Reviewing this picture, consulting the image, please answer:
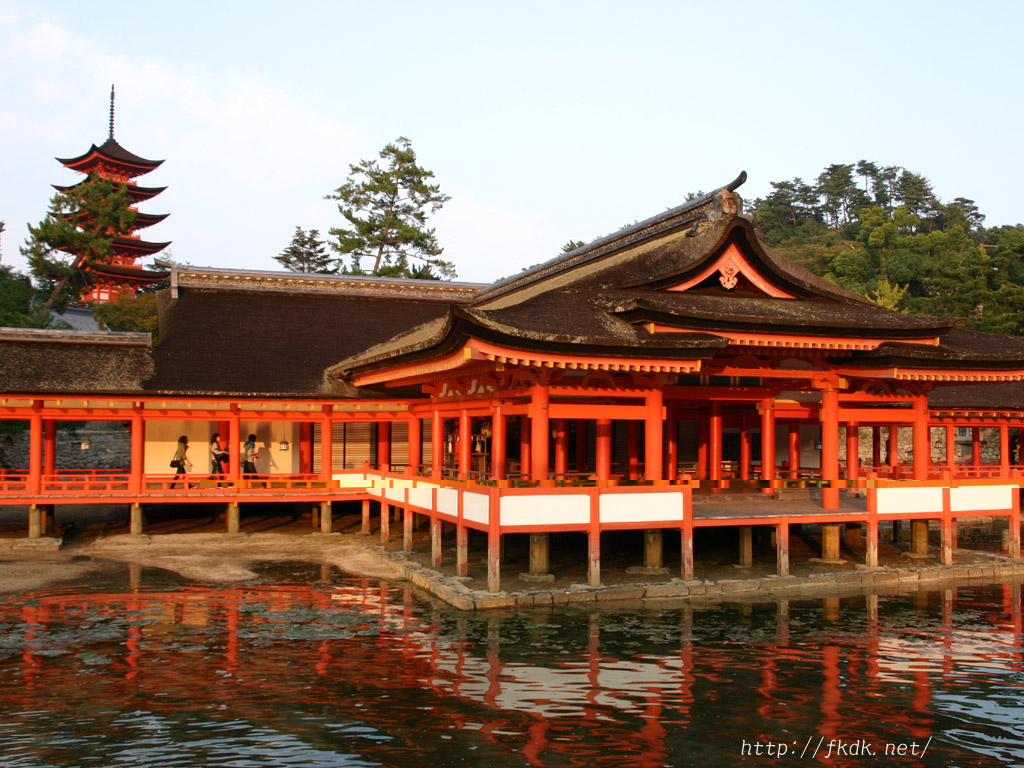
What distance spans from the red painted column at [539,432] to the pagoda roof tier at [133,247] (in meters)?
44.5

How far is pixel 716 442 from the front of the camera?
20.9 meters

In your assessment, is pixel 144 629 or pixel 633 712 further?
pixel 144 629

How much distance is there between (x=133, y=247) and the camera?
54094 millimetres

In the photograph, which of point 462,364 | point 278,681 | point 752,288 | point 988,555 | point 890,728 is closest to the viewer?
point 890,728

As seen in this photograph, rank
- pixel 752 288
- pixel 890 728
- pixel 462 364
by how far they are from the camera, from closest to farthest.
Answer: pixel 890 728 < pixel 462 364 < pixel 752 288

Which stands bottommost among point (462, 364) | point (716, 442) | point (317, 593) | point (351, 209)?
point (317, 593)

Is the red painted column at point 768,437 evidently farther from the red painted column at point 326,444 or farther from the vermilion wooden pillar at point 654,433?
the red painted column at point 326,444

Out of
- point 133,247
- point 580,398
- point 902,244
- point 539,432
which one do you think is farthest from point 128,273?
point 902,244

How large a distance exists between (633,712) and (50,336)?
748 inches

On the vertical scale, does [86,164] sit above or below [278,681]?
above

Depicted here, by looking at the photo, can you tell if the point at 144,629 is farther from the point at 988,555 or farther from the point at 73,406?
the point at 988,555

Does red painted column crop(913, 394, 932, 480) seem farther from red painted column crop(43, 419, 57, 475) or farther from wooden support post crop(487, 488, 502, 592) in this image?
red painted column crop(43, 419, 57, 475)

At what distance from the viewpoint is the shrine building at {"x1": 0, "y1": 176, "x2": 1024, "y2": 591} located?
15.6 meters

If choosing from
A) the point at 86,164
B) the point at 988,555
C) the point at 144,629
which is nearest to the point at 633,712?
the point at 144,629
